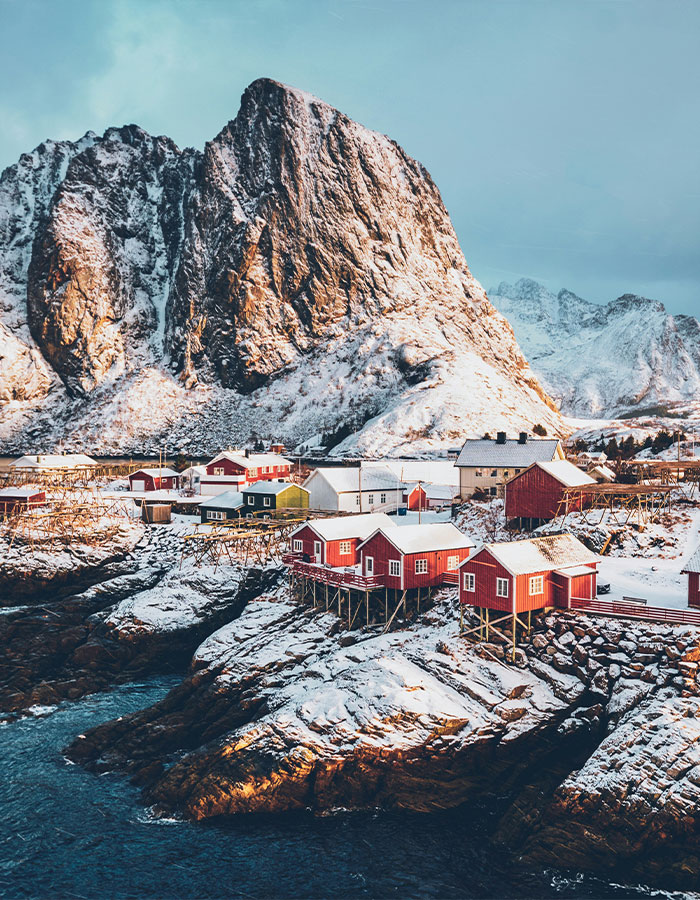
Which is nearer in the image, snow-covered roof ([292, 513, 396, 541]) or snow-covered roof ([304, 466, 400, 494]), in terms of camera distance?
snow-covered roof ([292, 513, 396, 541])

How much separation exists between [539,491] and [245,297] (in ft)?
354

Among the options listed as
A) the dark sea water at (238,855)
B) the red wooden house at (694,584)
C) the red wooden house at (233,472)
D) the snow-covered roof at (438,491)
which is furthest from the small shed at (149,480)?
the red wooden house at (694,584)

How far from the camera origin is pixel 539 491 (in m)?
49.1

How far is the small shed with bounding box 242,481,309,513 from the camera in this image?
62.4 meters

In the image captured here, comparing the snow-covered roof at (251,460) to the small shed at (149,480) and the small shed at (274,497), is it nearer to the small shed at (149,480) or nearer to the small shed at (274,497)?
the small shed at (149,480)

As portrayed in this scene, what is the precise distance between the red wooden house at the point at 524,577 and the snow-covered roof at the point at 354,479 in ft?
89.0

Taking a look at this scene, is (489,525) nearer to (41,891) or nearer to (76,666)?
(76,666)

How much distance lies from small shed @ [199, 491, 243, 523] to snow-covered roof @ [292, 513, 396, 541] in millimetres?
16477

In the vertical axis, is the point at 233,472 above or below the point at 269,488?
above

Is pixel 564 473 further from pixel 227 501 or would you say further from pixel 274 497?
pixel 227 501

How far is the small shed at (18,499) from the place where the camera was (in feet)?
212

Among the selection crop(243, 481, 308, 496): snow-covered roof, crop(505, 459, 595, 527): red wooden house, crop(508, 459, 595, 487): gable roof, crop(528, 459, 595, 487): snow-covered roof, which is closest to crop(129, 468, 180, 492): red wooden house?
crop(243, 481, 308, 496): snow-covered roof

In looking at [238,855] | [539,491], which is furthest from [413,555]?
[238,855]

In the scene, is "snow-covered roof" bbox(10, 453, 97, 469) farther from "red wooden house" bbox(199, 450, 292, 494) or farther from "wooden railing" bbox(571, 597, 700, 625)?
"wooden railing" bbox(571, 597, 700, 625)
